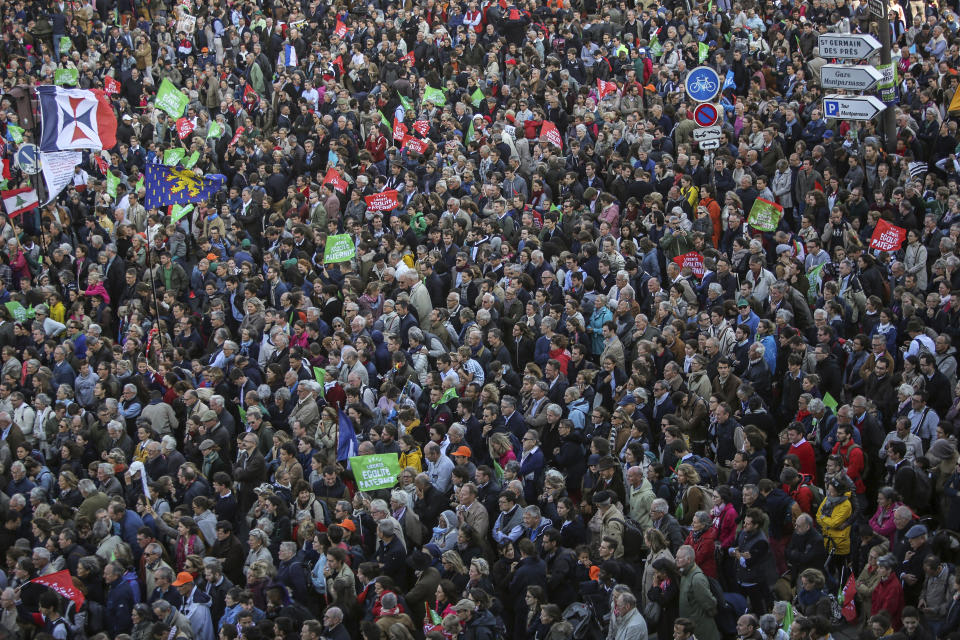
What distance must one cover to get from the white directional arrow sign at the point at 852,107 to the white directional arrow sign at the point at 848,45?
0.73 meters

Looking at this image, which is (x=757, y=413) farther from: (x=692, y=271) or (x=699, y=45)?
(x=699, y=45)

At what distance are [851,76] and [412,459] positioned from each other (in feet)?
30.7

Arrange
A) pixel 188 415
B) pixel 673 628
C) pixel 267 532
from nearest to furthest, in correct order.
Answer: pixel 673 628 < pixel 267 532 < pixel 188 415

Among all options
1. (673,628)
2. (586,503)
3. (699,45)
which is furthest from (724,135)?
(673,628)

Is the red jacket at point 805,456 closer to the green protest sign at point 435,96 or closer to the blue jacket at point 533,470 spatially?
the blue jacket at point 533,470

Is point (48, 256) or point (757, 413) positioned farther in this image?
point (48, 256)

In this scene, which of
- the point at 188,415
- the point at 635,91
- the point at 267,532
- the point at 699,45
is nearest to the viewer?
the point at 267,532

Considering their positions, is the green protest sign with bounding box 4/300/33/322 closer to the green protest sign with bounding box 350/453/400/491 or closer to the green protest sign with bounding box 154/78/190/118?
the green protest sign with bounding box 154/78/190/118

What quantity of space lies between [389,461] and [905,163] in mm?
9884

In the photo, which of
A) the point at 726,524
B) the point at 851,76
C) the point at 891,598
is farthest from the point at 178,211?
the point at 891,598

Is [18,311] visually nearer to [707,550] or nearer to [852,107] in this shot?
[707,550]

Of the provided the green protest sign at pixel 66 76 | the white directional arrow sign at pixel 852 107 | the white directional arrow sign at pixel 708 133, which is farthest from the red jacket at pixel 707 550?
the green protest sign at pixel 66 76

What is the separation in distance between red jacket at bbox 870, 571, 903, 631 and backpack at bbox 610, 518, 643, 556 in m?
2.14

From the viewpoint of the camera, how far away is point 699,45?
2517 cm
